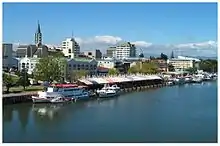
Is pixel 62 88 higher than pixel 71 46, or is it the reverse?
pixel 71 46

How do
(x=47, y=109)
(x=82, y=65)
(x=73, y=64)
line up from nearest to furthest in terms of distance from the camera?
(x=47, y=109) < (x=73, y=64) < (x=82, y=65)

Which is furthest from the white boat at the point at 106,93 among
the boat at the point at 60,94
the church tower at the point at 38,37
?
the church tower at the point at 38,37

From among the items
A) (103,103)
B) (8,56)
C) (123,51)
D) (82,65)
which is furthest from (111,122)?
(123,51)

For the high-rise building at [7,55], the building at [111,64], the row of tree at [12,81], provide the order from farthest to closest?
the building at [111,64], the high-rise building at [7,55], the row of tree at [12,81]

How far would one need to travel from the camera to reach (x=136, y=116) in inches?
167

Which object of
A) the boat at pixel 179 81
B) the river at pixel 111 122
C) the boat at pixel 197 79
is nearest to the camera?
the river at pixel 111 122

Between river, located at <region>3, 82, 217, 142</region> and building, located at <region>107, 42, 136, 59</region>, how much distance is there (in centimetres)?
1597

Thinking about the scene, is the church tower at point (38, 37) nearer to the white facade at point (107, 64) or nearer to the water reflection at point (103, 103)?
the white facade at point (107, 64)

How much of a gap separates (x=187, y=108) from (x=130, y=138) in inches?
77.8

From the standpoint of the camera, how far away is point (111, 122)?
3.76m

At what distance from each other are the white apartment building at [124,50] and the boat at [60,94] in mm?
15721

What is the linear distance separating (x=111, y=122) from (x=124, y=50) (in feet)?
59.0

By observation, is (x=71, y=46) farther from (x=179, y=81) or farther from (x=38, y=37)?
(x=179, y=81)

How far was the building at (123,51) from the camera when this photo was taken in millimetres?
21366
